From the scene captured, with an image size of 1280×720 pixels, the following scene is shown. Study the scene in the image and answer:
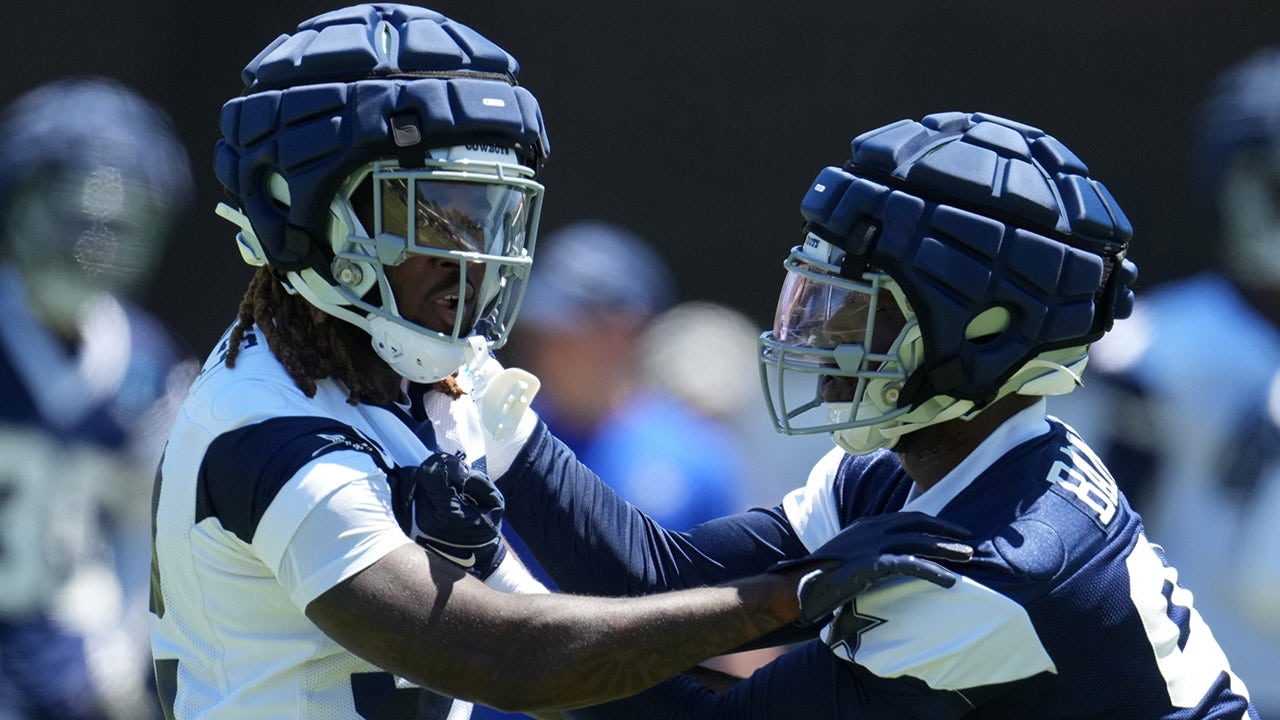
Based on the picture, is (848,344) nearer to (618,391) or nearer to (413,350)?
(413,350)

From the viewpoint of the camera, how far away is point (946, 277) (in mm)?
2305

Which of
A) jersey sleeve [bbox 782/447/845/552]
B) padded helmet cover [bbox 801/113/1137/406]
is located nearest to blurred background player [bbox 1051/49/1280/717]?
jersey sleeve [bbox 782/447/845/552]

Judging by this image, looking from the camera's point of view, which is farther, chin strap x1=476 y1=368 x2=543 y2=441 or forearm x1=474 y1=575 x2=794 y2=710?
chin strap x1=476 y1=368 x2=543 y2=441

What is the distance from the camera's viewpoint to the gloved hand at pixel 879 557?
211cm

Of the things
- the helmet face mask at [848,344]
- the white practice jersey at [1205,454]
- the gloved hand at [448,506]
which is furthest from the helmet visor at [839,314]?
the white practice jersey at [1205,454]

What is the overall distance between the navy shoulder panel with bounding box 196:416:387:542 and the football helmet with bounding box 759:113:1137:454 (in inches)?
28.4

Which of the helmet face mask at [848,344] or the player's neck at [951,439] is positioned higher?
the helmet face mask at [848,344]

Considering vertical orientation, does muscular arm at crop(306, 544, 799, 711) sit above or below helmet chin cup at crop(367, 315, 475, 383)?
below

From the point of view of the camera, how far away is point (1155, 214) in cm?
542

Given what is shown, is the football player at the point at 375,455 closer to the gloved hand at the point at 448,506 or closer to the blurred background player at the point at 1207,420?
the gloved hand at the point at 448,506

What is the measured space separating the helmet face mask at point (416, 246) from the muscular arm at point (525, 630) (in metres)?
0.35

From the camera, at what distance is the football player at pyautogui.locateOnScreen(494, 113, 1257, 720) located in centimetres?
215

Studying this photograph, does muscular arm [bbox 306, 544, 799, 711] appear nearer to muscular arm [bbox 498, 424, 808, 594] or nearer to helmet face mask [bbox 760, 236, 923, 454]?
helmet face mask [bbox 760, 236, 923, 454]

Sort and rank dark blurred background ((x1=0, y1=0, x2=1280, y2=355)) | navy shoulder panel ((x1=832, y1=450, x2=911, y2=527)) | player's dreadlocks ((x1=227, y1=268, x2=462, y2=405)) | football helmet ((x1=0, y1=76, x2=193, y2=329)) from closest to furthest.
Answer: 1. player's dreadlocks ((x1=227, y1=268, x2=462, y2=405))
2. navy shoulder panel ((x1=832, y1=450, x2=911, y2=527))
3. football helmet ((x1=0, y1=76, x2=193, y2=329))
4. dark blurred background ((x1=0, y1=0, x2=1280, y2=355))
